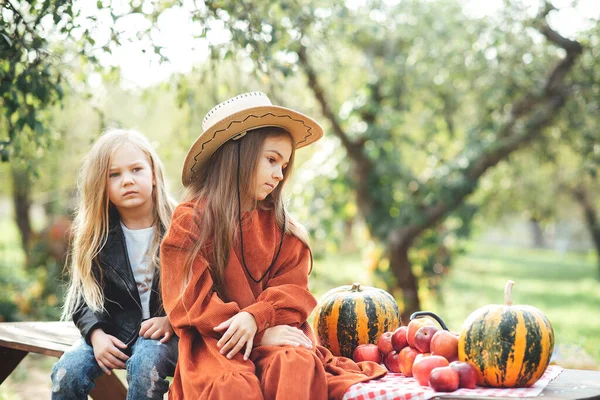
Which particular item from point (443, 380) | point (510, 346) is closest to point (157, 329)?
point (443, 380)

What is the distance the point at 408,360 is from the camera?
2805 millimetres

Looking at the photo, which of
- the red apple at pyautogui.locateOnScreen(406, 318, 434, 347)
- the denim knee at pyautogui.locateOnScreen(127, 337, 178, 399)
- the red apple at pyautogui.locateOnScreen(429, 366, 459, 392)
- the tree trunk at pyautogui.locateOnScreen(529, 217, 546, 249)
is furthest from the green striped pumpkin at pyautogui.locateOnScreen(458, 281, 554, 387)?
the tree trunk at pyautogui.locateOnScreen(529, 217, 546, 249)

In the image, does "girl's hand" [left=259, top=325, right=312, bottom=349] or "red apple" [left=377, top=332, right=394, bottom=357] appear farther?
"red apple" [left=377, top=332, right=394, bottom=357]

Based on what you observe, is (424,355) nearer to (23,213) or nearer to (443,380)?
(443,380)

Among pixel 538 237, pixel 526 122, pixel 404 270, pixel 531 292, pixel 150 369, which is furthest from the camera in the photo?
pixel 538 237

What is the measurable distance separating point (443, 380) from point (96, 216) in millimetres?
1944

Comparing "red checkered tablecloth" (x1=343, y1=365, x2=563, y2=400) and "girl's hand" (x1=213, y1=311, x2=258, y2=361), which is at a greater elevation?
"girl's hand" (x1=213, y1=311, x2=258, y2=361)

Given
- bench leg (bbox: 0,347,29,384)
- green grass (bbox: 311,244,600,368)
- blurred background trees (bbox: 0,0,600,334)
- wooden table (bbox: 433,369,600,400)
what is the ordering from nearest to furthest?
wooden table (bbox: 433,369,600,400), bench leg (bbox: 0,347,29,384), blurred background trees (bbox: 0,0,600,334), green grass (bbox: 311,244,600,368)

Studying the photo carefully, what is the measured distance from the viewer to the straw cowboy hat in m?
2.97

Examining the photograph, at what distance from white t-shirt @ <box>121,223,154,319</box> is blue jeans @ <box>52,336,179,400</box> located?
0.26 metres

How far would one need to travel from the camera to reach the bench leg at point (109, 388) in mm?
3746

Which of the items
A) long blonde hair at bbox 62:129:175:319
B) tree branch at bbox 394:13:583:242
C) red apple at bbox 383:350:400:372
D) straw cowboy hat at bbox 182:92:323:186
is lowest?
red apple at bbox 383:350:400:372

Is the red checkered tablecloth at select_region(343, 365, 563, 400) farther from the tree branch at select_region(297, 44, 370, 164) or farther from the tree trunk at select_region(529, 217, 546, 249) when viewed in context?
the tree trunk at select_region(529, 217, 546, 249)

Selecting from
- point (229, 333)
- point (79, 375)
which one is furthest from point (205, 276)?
point (79, 375)
